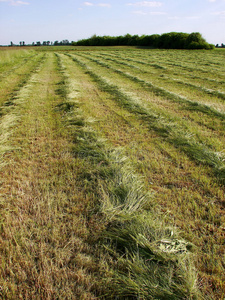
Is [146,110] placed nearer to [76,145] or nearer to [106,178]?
[76,145]

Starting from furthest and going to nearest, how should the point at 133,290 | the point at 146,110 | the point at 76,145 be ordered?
the point at 146,110 < the point at 76,145 < the point at 133,290

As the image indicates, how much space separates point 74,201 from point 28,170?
2.89 feet

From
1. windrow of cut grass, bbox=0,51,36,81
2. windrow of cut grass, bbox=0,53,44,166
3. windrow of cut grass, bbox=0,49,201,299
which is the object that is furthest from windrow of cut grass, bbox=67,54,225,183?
windrow of cut grass, bbox=0,51,36,81

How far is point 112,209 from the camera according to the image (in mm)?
1813

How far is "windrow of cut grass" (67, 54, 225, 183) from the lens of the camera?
8.44 feet

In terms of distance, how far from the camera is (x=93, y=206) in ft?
6.19

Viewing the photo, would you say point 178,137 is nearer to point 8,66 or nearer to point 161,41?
point 8,66

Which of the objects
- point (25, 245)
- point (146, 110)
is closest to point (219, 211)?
point (25, 245)

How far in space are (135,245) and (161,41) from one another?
46.4 metres

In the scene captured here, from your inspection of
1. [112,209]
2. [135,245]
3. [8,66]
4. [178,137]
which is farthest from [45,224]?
[8,66]

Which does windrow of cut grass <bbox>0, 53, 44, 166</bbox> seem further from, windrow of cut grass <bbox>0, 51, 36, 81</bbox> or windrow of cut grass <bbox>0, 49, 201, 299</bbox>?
windrow of cut grass <bbox>0, 51, 36, 81</bbox>

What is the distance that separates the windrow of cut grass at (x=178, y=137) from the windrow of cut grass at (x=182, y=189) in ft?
0.45

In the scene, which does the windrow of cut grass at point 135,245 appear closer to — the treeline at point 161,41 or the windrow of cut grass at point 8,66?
the windrow of cut grass at point 8,66

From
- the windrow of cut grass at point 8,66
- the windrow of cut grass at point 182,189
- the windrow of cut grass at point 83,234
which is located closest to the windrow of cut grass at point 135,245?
→ the windrow of cut grass at point 83,234
